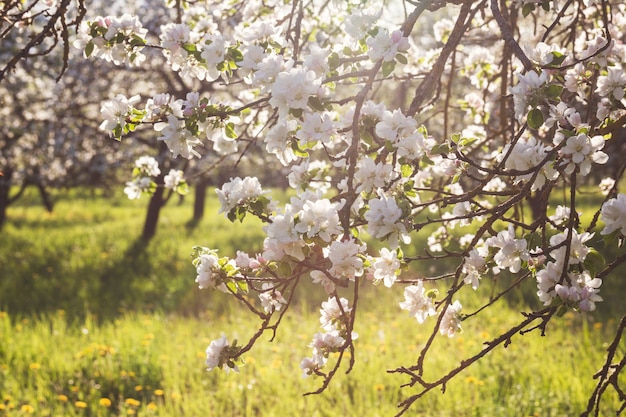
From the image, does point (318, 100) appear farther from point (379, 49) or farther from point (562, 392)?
point (562, 392)

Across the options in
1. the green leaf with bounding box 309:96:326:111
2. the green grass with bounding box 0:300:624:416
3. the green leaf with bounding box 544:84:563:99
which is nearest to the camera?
the green leaf with bounding box 544:84:563:99

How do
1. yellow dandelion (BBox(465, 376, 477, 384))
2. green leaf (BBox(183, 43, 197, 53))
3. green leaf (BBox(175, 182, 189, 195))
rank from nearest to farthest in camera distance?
1. green leaf (BBox(183, 43, 197, 53))
2. green leaf (BBox(175, 182, 189, 195))
3. yellow dandelion (BBox(465, 376, 477, 384))

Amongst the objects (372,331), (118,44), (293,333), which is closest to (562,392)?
(372,331)

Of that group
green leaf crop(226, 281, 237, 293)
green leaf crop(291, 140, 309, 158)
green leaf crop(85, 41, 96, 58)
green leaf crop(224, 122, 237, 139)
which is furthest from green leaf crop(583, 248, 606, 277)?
green leaf crop(85, 41, 96, 58)

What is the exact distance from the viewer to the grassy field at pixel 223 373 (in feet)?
12.0

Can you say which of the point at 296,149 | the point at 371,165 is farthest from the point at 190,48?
the point at 371,165

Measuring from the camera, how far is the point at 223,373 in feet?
13.6

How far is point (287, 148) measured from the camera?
185cm

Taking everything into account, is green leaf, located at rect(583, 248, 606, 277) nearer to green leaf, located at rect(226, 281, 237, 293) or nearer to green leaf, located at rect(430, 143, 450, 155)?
green leaf, located at rect(430, 143, 450, 155)

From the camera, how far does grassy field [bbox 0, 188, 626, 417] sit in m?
3.66

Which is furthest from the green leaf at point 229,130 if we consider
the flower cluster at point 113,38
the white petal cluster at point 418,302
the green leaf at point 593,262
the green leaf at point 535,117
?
the green leaf at point 593,262

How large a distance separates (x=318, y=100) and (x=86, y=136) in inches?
376

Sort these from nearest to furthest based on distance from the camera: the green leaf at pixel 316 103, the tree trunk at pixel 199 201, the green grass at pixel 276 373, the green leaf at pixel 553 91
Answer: the green leaf at pixel 553 91 → the green leaf at pixel 316 103 → the green grass at pixel 276 373 → the tree trunk at pixel 199 201

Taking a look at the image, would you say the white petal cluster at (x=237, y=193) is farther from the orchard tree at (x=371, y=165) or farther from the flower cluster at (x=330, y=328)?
the flower cluster at (x=330, y=328)
